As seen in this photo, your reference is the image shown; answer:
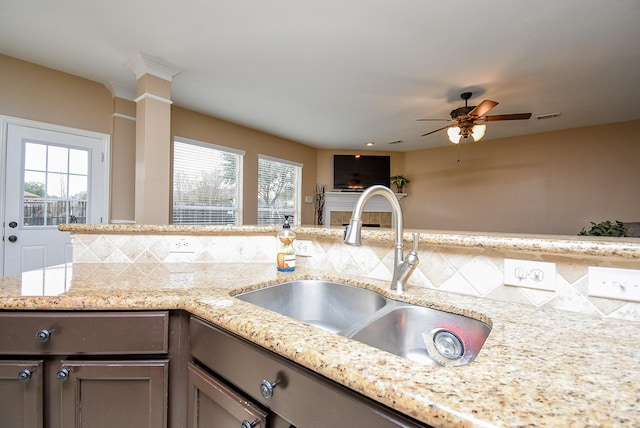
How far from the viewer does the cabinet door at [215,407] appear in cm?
62

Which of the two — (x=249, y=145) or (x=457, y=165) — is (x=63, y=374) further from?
(x=457, y=165)

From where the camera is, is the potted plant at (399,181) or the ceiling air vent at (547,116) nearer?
the ceiling air vent at (547,116)

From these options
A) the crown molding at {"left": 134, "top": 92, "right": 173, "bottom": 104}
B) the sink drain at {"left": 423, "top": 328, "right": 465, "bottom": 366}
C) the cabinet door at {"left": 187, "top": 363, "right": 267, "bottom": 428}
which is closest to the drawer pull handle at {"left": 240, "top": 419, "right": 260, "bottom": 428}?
the cabinet door at {"left": 187, "top": 363, "right": 267, "bottom": 428}

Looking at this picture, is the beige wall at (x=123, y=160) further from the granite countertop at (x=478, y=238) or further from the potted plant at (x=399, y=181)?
the potted plant at (x=399, y=181)

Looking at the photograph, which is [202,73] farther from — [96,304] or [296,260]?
[96,304]

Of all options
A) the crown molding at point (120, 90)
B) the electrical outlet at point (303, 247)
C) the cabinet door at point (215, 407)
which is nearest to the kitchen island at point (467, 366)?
the cabinet door at point (215, 407)

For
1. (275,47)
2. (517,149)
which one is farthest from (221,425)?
(517,149)

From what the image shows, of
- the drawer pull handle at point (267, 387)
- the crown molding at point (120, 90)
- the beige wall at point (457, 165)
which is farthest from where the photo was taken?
the crown molding at point (120, 90)

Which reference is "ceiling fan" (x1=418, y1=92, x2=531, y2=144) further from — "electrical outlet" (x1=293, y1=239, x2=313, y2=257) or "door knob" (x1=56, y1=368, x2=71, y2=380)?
"door knob" (x1=56, y1=368, x2=71, y2=380)

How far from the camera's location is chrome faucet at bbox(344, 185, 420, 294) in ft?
2.75

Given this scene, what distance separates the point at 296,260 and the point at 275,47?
1963mm

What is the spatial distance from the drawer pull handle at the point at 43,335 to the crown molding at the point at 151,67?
2580mm

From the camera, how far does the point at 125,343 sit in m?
0.80

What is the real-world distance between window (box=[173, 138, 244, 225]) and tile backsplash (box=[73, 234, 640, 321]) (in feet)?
8.05
